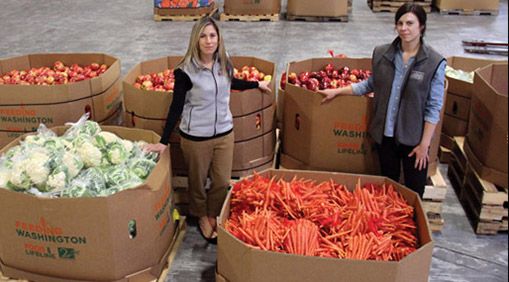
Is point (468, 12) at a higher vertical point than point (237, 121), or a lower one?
higher

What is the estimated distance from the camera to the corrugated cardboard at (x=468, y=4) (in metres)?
10.1

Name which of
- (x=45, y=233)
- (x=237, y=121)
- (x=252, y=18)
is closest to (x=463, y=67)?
(x=237, y=121)

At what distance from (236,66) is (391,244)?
7.74ft

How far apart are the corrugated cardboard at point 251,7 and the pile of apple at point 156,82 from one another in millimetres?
5533

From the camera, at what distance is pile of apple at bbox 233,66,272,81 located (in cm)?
430

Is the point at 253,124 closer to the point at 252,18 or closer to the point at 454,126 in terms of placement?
the point at 454,126

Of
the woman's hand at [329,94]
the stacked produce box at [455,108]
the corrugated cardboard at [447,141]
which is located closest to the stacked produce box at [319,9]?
the stacked produce box at [455,108]

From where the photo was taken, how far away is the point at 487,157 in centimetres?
367

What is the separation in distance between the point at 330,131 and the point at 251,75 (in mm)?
967

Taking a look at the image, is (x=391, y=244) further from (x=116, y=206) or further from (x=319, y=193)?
(x=116, y=206)

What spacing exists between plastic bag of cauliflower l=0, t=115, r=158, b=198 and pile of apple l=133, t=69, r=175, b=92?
0.82 meters

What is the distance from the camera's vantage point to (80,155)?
3.10 metres

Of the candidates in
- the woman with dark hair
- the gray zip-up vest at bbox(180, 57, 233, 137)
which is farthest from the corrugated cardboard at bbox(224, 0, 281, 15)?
the gray zip-up vest at bbox(180, 57, 233, 137)

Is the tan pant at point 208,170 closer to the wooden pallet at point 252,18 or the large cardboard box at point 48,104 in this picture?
the large cardboard box at point 48,104
